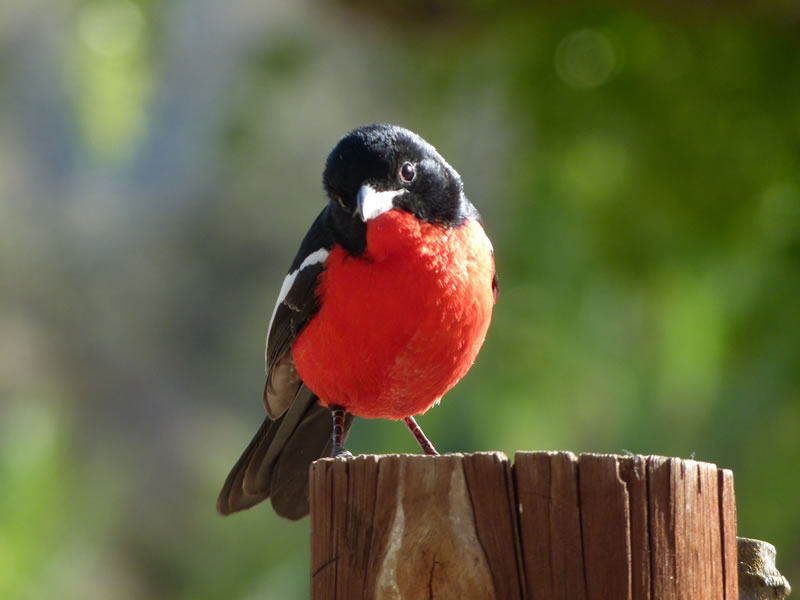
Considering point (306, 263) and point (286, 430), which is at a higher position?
point (306, 263)

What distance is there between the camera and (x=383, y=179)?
149 inches

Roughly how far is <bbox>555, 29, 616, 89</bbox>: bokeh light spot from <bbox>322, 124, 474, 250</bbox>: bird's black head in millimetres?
2222

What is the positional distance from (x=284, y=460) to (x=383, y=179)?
1.34 m

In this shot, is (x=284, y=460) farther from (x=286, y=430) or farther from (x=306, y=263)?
(x=306, y=263)

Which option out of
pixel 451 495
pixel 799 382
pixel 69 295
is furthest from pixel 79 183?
pixel 451 495

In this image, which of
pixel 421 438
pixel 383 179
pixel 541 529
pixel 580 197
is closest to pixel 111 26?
pixel 580 197

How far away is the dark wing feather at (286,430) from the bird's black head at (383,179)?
0.80ft

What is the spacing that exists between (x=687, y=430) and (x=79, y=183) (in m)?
9.33

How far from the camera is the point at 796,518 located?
19.8ft

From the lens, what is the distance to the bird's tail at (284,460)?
4457 mm

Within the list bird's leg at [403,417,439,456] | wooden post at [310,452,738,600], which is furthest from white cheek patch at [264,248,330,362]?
wooden post at [310,452,738,600]

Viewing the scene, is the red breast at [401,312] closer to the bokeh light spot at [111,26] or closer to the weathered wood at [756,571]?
the weathered wood at [756,571]

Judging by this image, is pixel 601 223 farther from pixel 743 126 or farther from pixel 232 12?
pixel 232 12

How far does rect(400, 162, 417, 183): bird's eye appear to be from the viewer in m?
3.84
